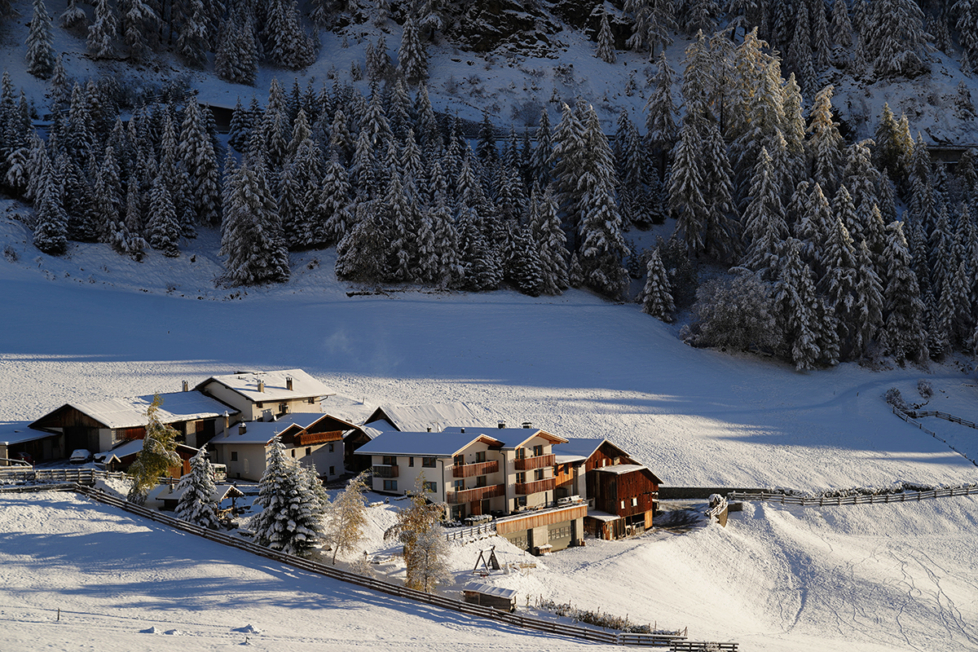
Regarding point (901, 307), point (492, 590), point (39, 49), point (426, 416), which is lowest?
point (492, 590)

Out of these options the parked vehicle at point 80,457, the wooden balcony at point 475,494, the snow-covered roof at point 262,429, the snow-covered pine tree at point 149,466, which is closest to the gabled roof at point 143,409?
the snow-covered roof at point 262,429

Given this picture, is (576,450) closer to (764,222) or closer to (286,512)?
(286,512)

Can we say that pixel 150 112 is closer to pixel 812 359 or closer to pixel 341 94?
pixel 341 94

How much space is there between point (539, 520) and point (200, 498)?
53.5 ft

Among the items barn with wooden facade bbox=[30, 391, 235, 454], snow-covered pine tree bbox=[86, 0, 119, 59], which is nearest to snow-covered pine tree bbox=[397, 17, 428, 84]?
snow-covered pine tree bbox=[86, 0, 119, 59]

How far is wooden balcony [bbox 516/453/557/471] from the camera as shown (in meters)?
44.2

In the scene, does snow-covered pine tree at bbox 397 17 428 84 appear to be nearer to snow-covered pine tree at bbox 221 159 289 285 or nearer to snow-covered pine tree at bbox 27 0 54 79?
snow-covered pine tree at bbox 221 159 289 285

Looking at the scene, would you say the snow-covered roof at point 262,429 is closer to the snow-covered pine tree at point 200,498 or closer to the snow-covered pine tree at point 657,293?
the snow-covered pine tree at point 200,498

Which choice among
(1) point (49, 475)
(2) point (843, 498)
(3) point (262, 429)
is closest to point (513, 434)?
(3) point (262, 429)

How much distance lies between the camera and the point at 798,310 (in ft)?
231

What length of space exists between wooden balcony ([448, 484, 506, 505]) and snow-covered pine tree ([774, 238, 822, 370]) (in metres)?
36.0

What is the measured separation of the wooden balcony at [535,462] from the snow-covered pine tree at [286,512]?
13.8 m

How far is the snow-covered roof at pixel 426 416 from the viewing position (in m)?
50.8

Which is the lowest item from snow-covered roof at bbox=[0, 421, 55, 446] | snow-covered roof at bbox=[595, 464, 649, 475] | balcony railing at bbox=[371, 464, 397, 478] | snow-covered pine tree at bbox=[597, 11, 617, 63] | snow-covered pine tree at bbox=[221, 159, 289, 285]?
snow-covered roof at bbox=[595, 464, 649, 475]
